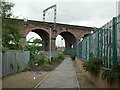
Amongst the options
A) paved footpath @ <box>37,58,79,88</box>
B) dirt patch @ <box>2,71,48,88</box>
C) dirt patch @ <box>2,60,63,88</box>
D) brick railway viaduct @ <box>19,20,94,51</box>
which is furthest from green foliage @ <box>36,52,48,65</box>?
brick railway viaduct @ <box>19,20,94,51</box>

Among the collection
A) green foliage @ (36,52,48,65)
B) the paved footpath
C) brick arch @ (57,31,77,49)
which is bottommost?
the paved footpath

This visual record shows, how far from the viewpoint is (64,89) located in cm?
1460

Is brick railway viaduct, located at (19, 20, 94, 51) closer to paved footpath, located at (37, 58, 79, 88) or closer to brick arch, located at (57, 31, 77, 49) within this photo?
brick arch, located at (57, 31, 77, 49)

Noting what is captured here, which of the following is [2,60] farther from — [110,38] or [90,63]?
[110,38]

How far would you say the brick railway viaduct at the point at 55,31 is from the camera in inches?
2874

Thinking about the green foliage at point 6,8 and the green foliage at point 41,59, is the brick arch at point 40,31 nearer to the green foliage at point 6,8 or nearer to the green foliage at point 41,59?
the green foliage at point 41,59

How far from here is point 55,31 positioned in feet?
264

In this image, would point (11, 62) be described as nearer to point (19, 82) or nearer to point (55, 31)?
point (19, 82)

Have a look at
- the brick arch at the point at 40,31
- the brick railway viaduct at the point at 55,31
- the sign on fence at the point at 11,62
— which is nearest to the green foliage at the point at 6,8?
the sign on fence at the point at 11,62

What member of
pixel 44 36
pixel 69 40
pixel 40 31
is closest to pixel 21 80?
pixel 40 31

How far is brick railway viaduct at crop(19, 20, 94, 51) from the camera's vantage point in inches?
2874

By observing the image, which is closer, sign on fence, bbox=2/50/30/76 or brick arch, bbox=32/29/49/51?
sign on fence, bbox=2/50/30/76

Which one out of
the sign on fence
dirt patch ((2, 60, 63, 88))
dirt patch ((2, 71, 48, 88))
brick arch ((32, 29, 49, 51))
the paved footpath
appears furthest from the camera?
brick arch ((32, 29, 49, 51))

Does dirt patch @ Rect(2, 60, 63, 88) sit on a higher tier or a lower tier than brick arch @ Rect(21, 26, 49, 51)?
lower
